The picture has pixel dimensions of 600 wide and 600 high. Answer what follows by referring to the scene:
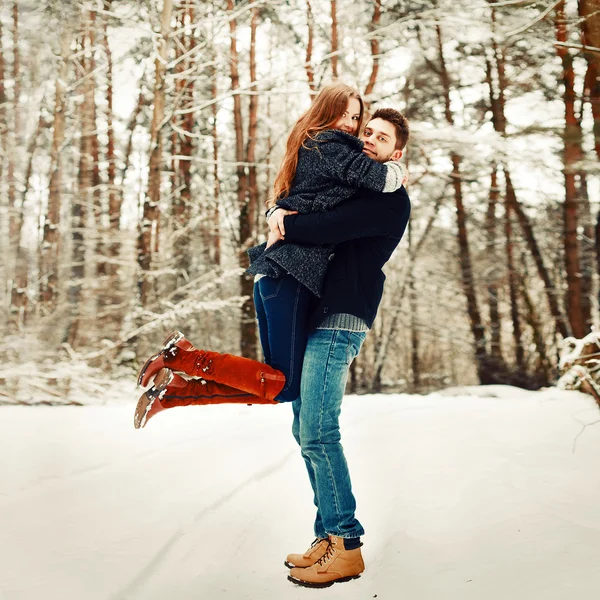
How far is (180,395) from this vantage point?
193 centimetres

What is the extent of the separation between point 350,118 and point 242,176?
6823 millimetres

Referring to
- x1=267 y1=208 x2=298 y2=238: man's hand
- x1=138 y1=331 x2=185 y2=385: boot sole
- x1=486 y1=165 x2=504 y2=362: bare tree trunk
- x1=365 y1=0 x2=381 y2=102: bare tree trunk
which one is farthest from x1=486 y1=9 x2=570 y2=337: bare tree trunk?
x1=138 y1=331 x2=185 y2=385: boot sole

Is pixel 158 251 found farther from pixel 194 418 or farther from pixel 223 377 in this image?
pixel 223 377

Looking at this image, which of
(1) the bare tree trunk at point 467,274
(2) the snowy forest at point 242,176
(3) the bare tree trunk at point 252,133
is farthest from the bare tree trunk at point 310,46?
(1) the bare tree trunk at point 467,274

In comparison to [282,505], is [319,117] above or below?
above

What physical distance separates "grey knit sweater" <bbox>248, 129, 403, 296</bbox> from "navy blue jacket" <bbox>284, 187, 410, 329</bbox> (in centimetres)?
4

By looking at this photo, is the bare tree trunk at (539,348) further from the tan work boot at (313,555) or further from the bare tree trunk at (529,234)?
the tan work boot at (313,555)

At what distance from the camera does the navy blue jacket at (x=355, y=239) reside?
5.92 ft

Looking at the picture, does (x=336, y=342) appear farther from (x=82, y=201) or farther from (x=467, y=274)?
(x=467, y=274)

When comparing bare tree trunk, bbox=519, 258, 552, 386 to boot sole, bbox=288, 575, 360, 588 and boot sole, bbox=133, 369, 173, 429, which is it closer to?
boot sole, bbox=288, 575, 360, 588

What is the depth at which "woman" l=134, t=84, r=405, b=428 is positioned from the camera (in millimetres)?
1821

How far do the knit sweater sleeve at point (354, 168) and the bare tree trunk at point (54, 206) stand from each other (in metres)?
6.95

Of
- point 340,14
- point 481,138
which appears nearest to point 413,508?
point 481,138

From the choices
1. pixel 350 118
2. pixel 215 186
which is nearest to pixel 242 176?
pixel 215 186
